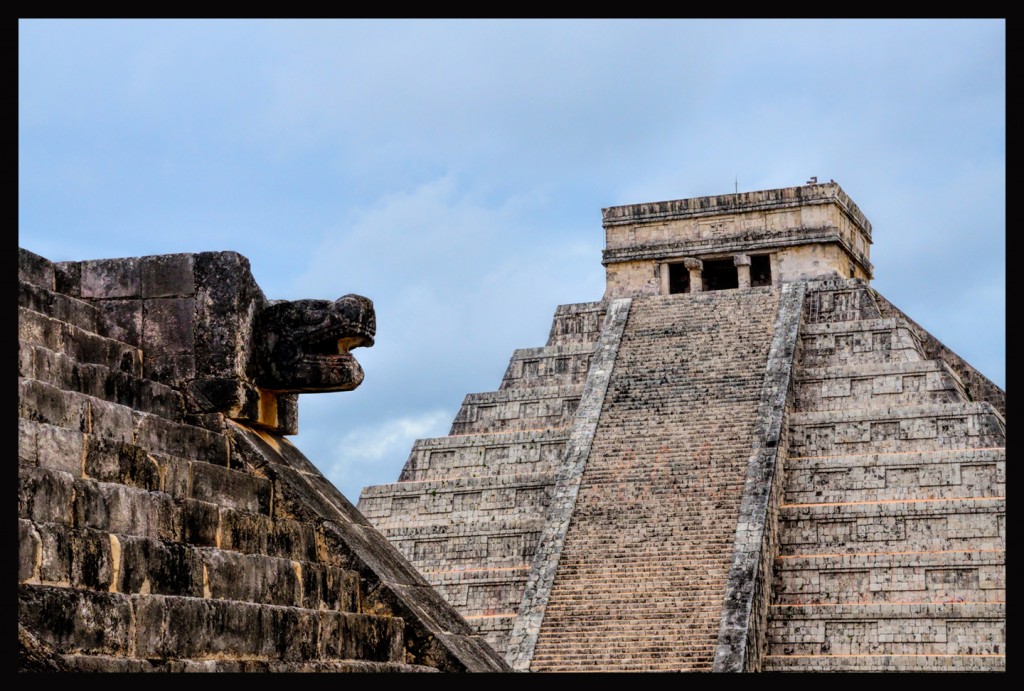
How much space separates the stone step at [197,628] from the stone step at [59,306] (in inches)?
74.8

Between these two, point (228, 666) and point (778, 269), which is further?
point (778, 269)

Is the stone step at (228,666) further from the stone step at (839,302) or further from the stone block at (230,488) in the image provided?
the stone step at (839,302)

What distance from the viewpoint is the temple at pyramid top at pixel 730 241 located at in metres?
26.2

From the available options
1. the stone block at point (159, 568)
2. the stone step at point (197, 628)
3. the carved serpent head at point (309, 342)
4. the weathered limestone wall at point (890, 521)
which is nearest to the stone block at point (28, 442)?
the stone block at point (159, 568)

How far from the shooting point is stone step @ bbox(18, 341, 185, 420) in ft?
27.0

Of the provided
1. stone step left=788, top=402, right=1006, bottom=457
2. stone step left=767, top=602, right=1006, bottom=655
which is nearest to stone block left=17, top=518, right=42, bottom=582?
stone step left=767, top=602, right=1006, bottom=655

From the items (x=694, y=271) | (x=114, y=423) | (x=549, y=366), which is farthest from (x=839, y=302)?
(x=114, y=423)

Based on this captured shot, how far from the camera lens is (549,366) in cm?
2516

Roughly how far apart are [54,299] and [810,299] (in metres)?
17.1

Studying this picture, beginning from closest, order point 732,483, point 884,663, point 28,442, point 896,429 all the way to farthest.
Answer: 1. point 28,442
2. point 884,663
3. point 732,483
4. point 896,429

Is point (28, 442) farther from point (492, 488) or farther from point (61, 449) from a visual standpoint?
point (492, 488)

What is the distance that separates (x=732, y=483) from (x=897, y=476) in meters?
1.95
